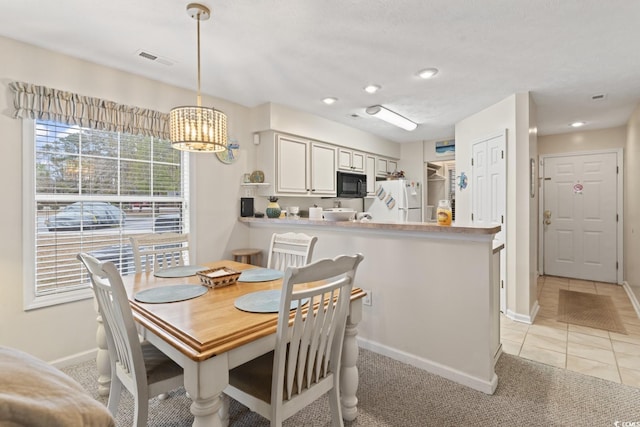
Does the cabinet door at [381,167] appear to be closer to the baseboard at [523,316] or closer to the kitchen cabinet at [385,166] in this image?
the kitchen cabinet at [385,166]

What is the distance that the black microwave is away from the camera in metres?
4.54

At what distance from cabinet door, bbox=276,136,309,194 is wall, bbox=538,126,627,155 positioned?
416cm

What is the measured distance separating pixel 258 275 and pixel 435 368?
1433mm

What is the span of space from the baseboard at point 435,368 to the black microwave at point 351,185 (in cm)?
241

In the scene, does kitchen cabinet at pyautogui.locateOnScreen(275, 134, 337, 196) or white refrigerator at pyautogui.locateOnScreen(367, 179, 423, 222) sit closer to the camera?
kitchen cabinet at pyautogui.locateOnScreen(275, 134, 337, 196)

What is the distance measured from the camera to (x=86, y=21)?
6.45 feet

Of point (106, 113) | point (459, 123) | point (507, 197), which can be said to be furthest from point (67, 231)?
point (459, 123)

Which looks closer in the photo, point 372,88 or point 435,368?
point 435,368

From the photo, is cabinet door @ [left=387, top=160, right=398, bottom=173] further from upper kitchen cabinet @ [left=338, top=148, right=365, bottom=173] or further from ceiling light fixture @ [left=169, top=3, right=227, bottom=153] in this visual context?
ceiling light fixture @ [left=169, top=3, right=227, bottom=153]

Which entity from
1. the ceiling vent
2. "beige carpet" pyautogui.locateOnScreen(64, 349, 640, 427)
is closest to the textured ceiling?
the ceiling vent

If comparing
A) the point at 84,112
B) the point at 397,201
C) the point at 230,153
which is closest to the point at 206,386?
the point at 84,112

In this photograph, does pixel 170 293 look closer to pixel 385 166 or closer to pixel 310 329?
pixel 310 329

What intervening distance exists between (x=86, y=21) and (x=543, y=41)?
122 inches

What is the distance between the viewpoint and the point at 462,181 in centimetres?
422
